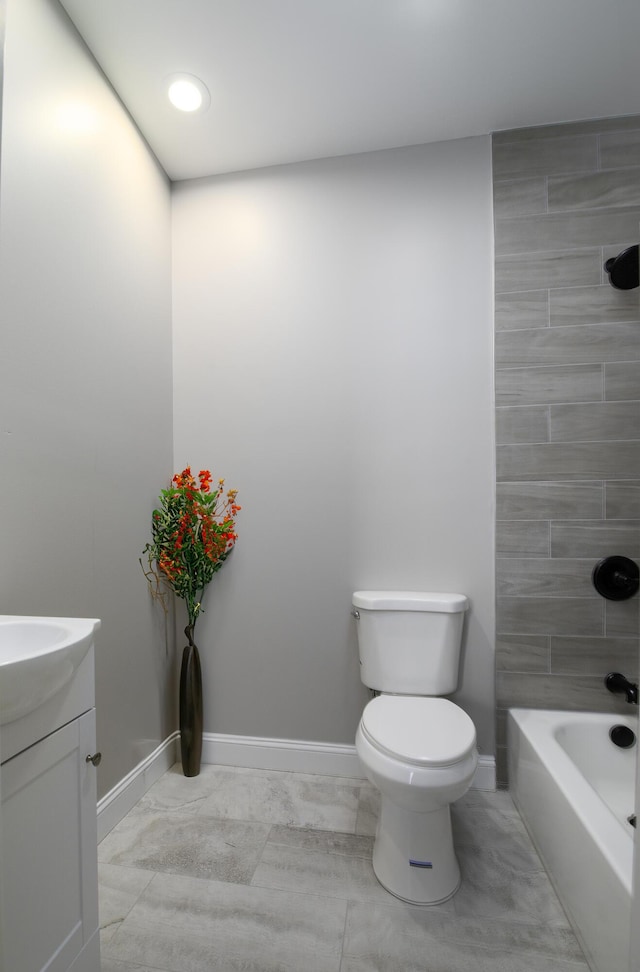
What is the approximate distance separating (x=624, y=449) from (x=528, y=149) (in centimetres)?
126

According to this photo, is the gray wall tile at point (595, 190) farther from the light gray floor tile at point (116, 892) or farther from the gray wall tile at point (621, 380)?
the light gray floor tile at point (116, 892)

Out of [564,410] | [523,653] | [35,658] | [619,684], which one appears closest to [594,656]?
[619,684]

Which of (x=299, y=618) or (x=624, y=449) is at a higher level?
(x=624, y=449)

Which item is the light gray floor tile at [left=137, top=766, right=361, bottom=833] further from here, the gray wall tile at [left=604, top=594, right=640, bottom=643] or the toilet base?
the gray wall tile at [left=604, top=594, right=640, bottom=643]

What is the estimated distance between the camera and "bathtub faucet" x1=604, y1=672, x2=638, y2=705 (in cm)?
184

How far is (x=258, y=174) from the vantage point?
7.46 ft

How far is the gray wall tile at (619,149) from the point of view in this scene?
1.99 metres

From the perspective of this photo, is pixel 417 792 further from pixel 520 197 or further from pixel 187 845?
pixel 520 197

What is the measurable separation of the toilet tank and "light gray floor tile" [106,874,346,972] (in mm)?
722

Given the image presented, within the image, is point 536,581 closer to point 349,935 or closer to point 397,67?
point 349,935

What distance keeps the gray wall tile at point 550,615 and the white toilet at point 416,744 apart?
222 mm

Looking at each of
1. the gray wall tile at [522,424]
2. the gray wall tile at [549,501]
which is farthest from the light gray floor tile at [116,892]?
the gray wall tile at [522,424]

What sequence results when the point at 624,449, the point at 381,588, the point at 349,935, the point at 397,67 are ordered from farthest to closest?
the point at 381,588, the point at 624,449, the point at 397,67, the point at 349,935

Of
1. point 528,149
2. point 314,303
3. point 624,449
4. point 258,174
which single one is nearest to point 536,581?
point 624,449
